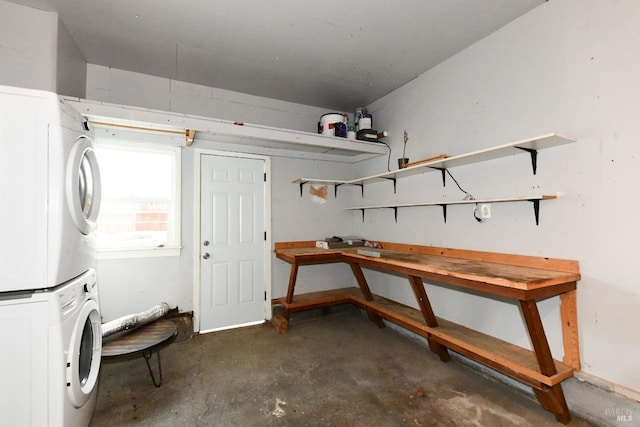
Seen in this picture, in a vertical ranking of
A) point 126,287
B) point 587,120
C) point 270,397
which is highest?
point 587,120

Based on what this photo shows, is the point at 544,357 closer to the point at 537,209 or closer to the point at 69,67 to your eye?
the point at 537,209

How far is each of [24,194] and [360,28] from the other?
2348 millimetres

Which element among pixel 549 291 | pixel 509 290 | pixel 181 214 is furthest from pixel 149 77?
pixel 549 291

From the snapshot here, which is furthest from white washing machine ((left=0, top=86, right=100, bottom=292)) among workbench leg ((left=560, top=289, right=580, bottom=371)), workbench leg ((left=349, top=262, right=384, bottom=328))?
workbench leg ((left=560, top=289, right=580, bottom=371))

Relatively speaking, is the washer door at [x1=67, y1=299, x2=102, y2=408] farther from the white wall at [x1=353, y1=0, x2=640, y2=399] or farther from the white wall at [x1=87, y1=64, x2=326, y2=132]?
the white wall at [x1=353, y1=0, x2=640, y2=399]

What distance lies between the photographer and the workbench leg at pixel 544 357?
64.9 inches

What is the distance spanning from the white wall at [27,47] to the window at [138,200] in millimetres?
828

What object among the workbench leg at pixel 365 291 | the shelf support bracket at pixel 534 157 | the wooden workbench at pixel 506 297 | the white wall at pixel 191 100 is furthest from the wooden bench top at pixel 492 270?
the white wall at pixel 191 100

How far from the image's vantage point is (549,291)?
5.49ft

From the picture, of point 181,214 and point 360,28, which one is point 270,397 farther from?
point 360,28

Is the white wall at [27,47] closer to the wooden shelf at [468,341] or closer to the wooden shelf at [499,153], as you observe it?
the wooden shelf at [468,341]

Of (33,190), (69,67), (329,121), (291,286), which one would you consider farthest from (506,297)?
(69,67)

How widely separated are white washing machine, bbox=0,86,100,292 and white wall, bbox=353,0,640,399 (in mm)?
2724

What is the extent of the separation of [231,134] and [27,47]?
147cm
